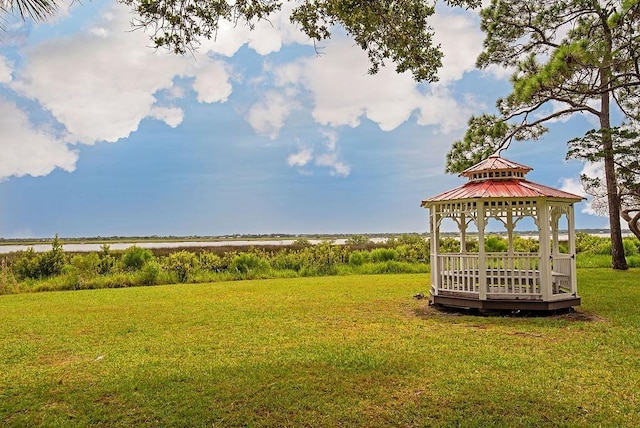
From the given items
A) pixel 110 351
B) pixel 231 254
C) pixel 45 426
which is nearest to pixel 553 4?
pixel 231 254

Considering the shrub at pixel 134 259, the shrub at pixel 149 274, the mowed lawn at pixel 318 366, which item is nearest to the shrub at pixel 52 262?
the shrub at pixel 134 259

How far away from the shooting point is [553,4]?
16.3m

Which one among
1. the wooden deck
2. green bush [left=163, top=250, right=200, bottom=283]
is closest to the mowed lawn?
the wooden deck

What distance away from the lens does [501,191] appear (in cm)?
863

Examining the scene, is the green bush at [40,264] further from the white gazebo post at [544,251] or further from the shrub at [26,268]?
the white gazebo post at [544,251]

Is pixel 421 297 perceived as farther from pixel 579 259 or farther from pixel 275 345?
pixel 579 259

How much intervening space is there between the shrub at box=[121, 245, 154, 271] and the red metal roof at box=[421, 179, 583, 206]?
38.2 feet

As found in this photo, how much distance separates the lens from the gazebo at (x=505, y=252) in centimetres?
850

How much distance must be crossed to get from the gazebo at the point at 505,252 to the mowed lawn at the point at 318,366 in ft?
1.53

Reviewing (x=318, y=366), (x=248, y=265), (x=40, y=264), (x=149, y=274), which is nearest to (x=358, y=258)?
(x=248, y=265)

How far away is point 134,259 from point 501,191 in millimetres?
13408

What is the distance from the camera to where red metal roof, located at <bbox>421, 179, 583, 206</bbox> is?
847 cm

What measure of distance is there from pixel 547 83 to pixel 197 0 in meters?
7.16

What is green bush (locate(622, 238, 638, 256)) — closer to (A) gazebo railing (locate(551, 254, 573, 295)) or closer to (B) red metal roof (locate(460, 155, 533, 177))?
(A) gazebo railing (locate(551, 254, 573, 295))
